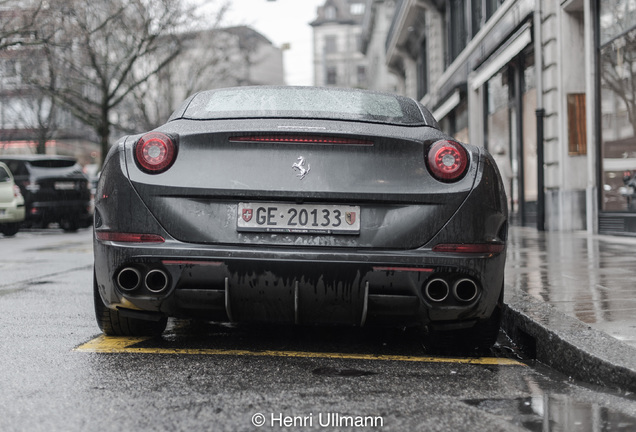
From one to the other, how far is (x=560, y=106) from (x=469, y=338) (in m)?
10.6

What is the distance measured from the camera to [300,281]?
351 cm

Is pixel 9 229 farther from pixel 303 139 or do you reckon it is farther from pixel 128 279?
pixel 303 139

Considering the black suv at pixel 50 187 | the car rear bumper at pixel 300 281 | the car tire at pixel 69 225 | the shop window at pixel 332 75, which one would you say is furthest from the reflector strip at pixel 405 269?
the shop window at pixel 332 75

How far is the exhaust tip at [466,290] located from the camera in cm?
357

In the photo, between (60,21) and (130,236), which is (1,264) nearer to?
(130,236)

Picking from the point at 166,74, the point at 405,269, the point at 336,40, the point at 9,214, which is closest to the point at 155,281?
the point at 405,269

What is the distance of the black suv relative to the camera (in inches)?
708

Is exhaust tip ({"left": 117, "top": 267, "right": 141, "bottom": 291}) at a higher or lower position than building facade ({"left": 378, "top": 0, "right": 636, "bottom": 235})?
lower

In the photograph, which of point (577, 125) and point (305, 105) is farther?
point (577, 125)

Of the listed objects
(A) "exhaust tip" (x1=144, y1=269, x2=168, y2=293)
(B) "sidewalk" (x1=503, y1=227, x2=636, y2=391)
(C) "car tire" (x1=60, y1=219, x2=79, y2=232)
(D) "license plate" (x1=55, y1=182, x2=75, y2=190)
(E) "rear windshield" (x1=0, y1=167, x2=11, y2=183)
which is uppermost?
(E) "rear windshield" (x1=0, y1=167, x2=11, y2=183)

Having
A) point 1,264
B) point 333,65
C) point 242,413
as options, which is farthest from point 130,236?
point 333,65

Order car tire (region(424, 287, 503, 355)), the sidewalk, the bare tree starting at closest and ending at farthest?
the sidewalk < car tire (region(424, 287, 503, 355)) < the bare tree

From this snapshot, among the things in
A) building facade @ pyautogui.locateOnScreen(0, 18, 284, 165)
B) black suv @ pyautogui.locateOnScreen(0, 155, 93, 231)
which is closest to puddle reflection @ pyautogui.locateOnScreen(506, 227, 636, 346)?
black suv @ pyautogui.locateOnScreen(0, 155, 93, 231)

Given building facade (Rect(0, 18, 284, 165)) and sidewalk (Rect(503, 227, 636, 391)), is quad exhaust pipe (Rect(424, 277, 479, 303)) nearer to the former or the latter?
sidewalk (Rect(503, 227, 636, 391))
